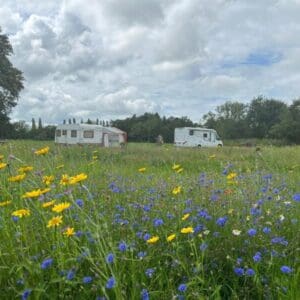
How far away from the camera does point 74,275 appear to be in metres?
1.93

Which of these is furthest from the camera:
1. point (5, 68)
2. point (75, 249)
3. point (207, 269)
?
point (5, 68)

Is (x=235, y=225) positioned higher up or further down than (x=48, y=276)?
higher up

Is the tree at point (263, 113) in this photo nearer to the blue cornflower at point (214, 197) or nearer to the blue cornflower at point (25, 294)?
the blue cornflower at point (214, 197)

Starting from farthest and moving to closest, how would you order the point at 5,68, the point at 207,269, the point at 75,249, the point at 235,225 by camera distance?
1. the point at 5,68
2. the point at 235,225
3. the point at 207,269
4. the point at 75,249

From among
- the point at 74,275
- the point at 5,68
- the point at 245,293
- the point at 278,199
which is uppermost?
the point at 5,68

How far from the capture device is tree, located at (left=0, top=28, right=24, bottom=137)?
38.8m

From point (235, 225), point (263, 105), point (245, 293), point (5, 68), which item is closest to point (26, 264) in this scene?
point (245, 293)

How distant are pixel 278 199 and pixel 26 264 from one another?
189 cm

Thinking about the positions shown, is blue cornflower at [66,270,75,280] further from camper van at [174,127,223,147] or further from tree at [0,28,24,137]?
camper van at [174,127,223,147]

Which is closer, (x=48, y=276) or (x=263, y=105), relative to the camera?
(x=48, y=276)

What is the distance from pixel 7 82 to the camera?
38688mm

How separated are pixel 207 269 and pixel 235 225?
45 cm

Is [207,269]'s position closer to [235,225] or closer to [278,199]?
[235,225]

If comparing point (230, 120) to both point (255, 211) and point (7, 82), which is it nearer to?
point (7, 82)
